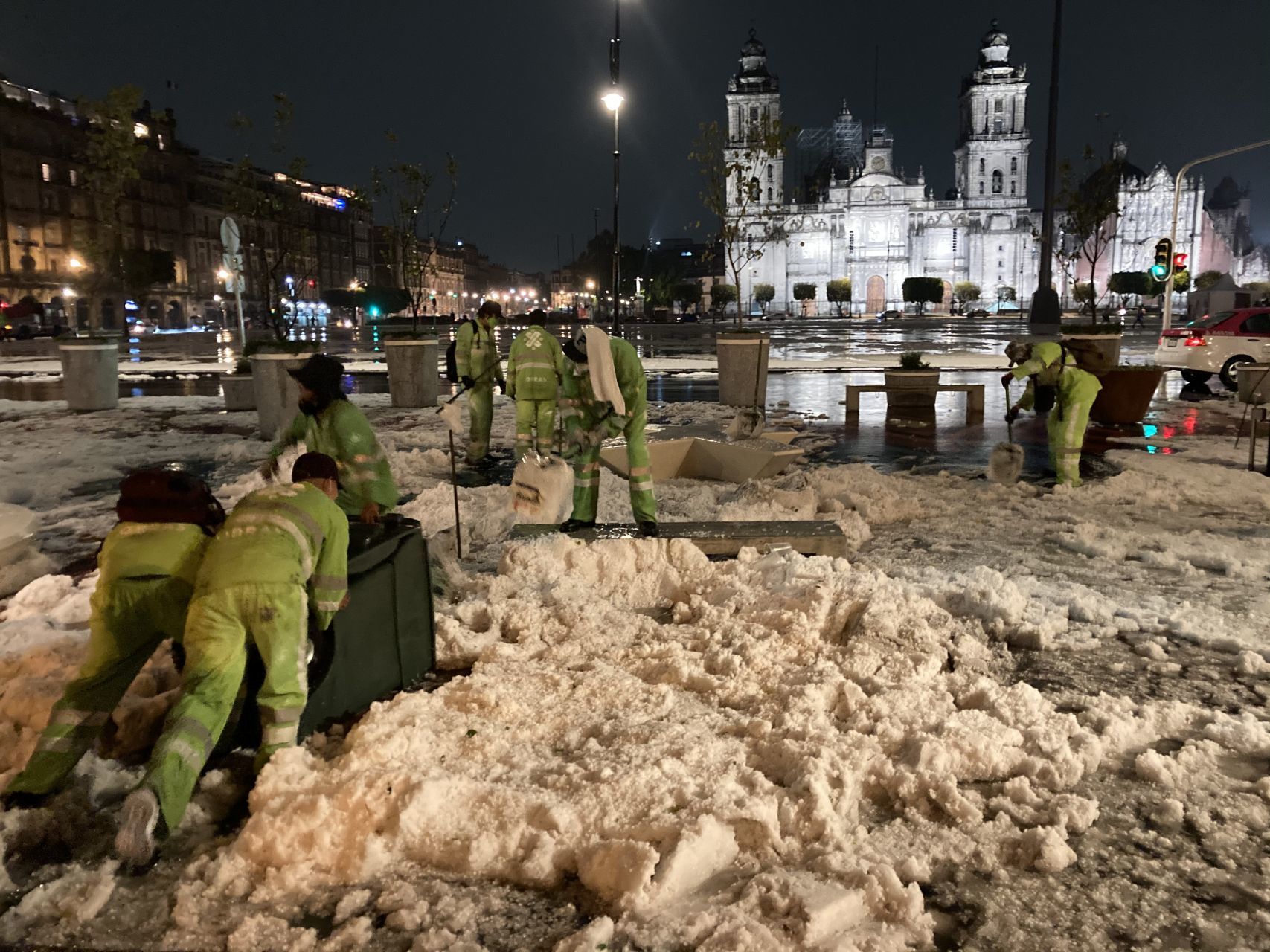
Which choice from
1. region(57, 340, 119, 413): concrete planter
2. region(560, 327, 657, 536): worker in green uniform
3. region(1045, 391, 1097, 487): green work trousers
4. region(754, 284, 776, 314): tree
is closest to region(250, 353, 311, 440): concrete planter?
region(57, 340, 119, 413): concrete planter

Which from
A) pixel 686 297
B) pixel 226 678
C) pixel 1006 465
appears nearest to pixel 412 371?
pixel 1006 465

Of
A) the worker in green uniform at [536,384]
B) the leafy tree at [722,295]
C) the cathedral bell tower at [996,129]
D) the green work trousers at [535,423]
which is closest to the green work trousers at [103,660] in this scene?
the worker in green uniform at [536,384]

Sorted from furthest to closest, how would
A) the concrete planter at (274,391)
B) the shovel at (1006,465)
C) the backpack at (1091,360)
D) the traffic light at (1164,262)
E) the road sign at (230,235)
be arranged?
the traffic light at (1164,262)
the road sign at (230,235)
the backpack at (1091,360)
the concrete planter at (274,391)
the shovel at (1006,465)

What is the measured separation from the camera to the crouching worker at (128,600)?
3.57m

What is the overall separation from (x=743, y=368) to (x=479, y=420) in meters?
5.93

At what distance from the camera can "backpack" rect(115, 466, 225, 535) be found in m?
3.63

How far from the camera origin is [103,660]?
364 cm

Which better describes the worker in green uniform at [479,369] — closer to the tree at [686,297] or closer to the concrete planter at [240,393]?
the concrete planter at [240,393]

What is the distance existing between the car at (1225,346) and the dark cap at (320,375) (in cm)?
1837

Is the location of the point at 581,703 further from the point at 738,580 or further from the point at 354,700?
the point at 738,580

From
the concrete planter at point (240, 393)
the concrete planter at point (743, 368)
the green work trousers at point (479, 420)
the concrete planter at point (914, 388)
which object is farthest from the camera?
the concrete planter at point (240, 393)

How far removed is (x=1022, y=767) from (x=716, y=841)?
1375 millimetres

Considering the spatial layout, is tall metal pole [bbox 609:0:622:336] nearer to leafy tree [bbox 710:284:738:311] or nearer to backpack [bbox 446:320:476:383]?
backpack [bbox 446:320:476:383]

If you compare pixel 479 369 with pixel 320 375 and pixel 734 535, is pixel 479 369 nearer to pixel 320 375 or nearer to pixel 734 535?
pixel 734 535
